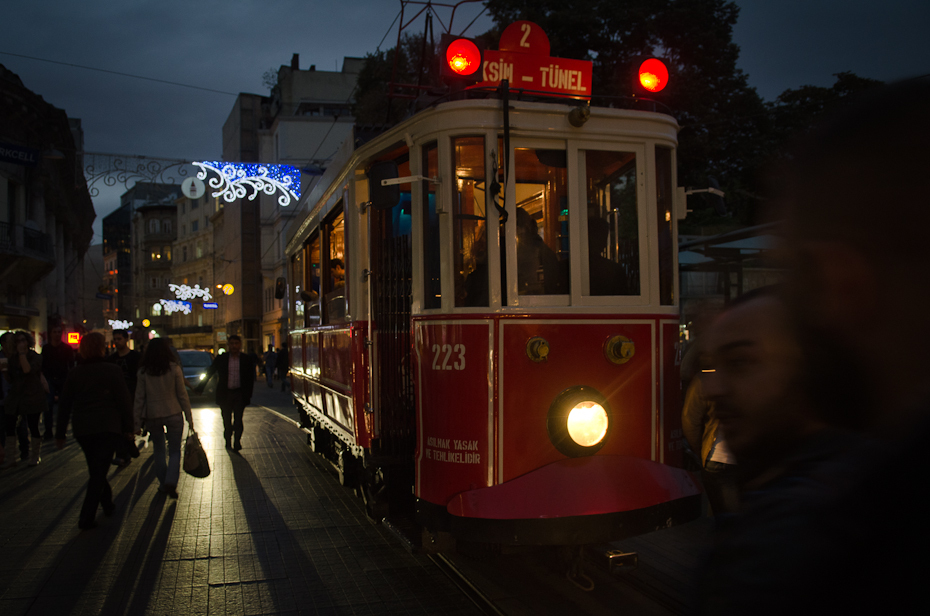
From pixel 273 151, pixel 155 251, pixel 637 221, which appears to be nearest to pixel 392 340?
pixel 637 221

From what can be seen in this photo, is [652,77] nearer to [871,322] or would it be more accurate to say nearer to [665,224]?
[665,224]

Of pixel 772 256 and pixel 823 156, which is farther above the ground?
pixel 823 156

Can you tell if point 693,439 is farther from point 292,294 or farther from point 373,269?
point 292,294

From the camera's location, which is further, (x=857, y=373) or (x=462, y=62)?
(x=462, y=62)

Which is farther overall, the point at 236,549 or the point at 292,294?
the point at 292,294

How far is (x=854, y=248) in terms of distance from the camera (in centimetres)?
89

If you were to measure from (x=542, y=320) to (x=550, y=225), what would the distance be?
27.3 inches

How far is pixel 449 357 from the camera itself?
4.35 m

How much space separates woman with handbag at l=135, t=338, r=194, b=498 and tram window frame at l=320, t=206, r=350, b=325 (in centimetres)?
172

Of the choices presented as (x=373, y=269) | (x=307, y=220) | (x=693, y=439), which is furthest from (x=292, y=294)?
(x=693, y=439)

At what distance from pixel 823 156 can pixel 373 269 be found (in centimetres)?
461

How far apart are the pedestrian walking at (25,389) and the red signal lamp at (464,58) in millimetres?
7449

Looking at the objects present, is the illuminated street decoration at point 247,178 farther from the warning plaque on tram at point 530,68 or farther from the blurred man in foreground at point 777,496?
the blurred man in foreground at point 777,496

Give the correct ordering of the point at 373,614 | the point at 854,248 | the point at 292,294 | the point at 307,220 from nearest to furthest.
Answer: the point at 854,248 → the point at 373,614 → the point at 307,220 → the point at 292,294
